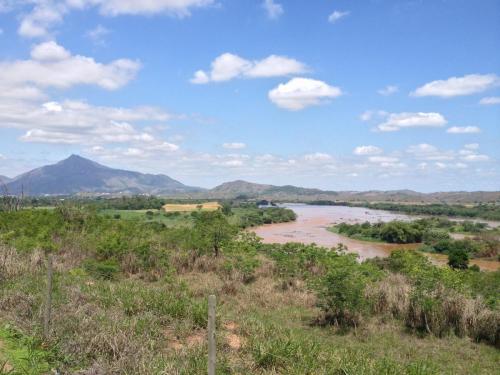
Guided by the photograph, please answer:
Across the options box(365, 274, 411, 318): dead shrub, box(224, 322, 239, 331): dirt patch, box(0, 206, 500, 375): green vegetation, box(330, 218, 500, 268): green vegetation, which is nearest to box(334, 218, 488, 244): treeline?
box(330, 218, 500, 268): green vegetation

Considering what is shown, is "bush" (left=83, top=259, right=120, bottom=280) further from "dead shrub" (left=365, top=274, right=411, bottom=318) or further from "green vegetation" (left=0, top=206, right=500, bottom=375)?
"dead shrub" (left=365, top=274, right=411, bottom=318)

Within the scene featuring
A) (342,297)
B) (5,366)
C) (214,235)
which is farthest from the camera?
(214,235)

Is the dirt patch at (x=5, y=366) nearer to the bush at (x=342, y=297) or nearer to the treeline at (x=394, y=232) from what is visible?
the bush at (x=342, y=297)

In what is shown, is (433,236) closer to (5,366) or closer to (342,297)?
(342,297)

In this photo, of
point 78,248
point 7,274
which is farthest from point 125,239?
point 7,274

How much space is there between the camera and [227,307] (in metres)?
10.9

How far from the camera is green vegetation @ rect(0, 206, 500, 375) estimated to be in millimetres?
6176

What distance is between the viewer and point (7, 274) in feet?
34.1

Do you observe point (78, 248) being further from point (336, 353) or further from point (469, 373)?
point (469, 373)

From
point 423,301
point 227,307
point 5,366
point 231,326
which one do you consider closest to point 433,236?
point 423,301

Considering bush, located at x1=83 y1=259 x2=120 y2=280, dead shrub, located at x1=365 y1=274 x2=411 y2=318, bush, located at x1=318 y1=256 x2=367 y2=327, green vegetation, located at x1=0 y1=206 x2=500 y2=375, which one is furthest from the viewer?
bush, located at x1=83 y1=259 x2=120 y2=280

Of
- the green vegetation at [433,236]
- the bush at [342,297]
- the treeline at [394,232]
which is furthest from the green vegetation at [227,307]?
the treeline at [394,232]

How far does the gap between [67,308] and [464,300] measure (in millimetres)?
8290

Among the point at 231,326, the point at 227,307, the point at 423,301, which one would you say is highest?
the point at 423,301
